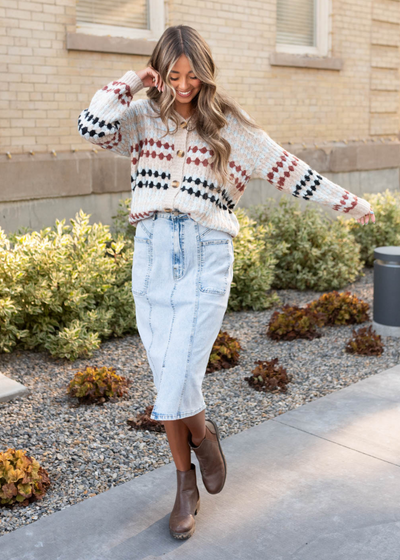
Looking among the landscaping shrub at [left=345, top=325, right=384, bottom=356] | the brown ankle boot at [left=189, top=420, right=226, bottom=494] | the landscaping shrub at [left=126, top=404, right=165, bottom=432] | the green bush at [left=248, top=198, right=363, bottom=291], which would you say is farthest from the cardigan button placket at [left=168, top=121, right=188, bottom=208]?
the green bush at [left=248, top=198, right=363, bottom=291]

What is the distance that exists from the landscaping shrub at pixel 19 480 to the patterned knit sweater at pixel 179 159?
4.34ft

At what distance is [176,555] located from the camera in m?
2.57

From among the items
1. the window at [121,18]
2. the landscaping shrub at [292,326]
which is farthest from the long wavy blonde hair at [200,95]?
the window at [121,18]

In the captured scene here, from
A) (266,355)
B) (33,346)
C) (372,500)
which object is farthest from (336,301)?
(372,500)

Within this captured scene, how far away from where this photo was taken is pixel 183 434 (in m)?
2.68

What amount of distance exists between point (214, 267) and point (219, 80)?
6090mm

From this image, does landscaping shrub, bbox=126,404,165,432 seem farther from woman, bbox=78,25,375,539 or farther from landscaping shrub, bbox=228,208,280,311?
landscaping shrub, bbox=228,208,280,311

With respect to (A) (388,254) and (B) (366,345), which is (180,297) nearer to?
(B) (366,345)

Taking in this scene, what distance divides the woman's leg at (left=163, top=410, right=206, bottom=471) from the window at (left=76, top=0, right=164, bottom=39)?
553 cm

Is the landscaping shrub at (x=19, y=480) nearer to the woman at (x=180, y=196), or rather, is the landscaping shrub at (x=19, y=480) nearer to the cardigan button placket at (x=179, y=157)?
the woman at (x=180, y=196)

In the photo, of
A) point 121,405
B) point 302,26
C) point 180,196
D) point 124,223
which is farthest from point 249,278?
point 302,26

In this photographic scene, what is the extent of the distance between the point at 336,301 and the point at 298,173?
3.58m

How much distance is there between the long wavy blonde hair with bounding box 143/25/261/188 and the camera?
243cm

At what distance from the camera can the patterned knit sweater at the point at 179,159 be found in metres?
2.55
